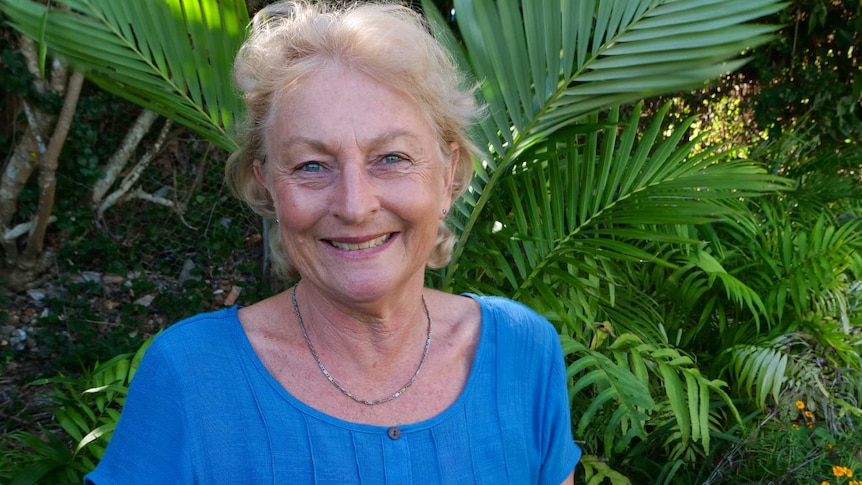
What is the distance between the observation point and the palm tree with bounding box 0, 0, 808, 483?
2.45 metres

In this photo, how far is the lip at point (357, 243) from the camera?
149 cm

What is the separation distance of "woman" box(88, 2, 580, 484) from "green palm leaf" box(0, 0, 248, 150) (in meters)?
0.83

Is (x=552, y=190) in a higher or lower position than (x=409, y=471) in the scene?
higher

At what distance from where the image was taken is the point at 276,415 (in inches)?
61.7

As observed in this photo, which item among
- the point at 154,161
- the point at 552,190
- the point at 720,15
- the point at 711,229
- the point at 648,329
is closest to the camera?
the point at 720,15

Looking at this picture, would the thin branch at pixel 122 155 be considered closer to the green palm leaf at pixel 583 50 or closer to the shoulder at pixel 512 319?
the green palm leaf at pixel 583 50

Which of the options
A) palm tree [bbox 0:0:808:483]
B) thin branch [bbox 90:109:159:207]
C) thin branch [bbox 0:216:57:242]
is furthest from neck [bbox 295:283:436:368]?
thin branch [bbox 0:216:57:242]

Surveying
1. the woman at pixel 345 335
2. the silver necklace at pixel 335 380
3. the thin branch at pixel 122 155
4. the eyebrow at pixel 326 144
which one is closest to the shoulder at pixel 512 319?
the woman at pixel 345 335

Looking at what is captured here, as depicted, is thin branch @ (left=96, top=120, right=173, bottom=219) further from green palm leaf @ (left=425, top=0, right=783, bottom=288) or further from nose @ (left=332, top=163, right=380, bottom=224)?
nose @ (left=332, top=163, right=380, bottom=224)

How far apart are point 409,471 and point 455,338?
35 centimetres

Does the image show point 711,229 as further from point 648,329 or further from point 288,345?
point 288,345

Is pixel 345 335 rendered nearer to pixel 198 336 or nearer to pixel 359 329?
pixel 359 329

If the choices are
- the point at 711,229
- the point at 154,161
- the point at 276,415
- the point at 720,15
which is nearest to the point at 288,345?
the point at 276,415

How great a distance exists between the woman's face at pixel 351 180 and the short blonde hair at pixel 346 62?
0.03 meters
